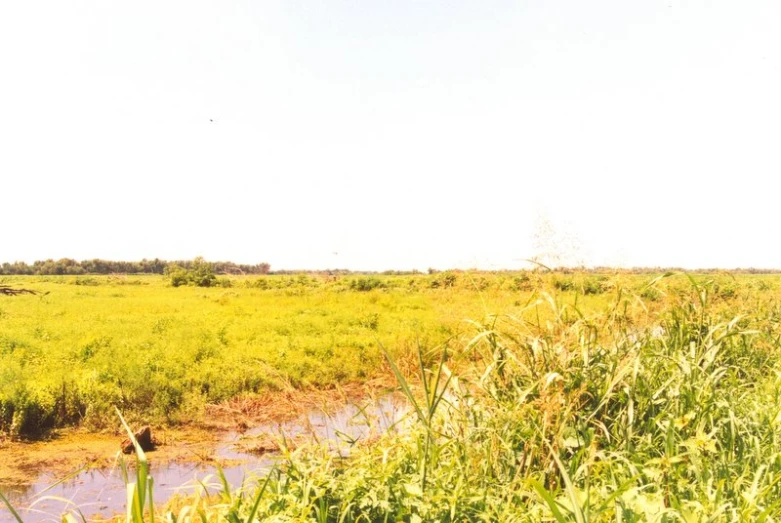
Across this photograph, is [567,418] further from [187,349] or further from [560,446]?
[187,349]

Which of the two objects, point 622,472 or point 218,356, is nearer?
point 622,472

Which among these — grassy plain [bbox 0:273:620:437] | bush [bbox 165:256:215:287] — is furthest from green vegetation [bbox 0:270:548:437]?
bush [bbox 165:256:215:287]

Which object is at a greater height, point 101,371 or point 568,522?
point 568,522

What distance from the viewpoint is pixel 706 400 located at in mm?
3859

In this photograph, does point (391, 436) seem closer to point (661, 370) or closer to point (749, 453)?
point (661, 370)

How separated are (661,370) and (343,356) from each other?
34.5 ft

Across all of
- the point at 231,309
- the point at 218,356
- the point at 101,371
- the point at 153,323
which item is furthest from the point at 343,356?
the point at 231,309

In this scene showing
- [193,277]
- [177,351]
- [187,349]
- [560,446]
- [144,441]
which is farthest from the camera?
[193,277]

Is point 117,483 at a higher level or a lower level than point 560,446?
lower

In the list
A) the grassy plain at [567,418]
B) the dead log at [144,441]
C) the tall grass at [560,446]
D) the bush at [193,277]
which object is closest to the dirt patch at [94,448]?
the dead log at [144,441]

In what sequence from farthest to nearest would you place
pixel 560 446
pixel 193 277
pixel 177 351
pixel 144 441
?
pixel 193 277, pixel 177 351, pixel 144 441, pixel 560 446

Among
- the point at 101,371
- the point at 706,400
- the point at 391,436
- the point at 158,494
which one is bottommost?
the point at 158,494

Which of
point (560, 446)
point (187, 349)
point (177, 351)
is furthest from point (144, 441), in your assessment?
point (560, 446)

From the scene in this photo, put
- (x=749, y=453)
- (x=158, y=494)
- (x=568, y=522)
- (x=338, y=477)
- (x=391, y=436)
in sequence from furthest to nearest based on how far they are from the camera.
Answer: (x=158, y=494) → (x=391, y=436) → (x=749, y=453) → (x=338, y=477) → (x=568, y=522)
